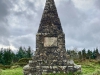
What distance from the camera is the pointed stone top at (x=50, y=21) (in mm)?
20953

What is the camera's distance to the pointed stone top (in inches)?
825

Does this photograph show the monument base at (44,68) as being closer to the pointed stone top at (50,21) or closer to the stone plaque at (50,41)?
the stone plaque at (50,41)

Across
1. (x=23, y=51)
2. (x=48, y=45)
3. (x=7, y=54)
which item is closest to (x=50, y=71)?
(x=48, y=45)

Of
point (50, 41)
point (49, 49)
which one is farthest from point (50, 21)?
point (49, 49)

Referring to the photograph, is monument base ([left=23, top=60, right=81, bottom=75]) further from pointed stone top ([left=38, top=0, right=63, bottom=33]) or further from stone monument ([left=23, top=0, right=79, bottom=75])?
pointed stone top ([left=38, top=0, right=63, bottom=33])

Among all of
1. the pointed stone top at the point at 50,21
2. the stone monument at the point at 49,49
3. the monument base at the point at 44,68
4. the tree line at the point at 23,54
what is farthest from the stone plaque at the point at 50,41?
the tree line at the point at 23,54

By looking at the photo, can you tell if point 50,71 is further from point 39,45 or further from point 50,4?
point 50,4

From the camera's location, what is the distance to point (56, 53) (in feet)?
67.6

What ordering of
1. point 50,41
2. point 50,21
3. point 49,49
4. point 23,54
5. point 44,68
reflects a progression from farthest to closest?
point 23,54, point 50,21, point 50,41, point 49,49, point 44,68

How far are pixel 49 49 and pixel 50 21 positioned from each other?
2.33 meters

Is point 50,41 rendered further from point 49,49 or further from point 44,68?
point 44,68

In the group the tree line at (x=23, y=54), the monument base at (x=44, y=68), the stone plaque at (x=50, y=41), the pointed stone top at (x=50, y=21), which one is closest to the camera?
the monument base at (x=44, y=68)

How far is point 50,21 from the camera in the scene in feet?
69.2

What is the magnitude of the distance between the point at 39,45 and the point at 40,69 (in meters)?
1.94
